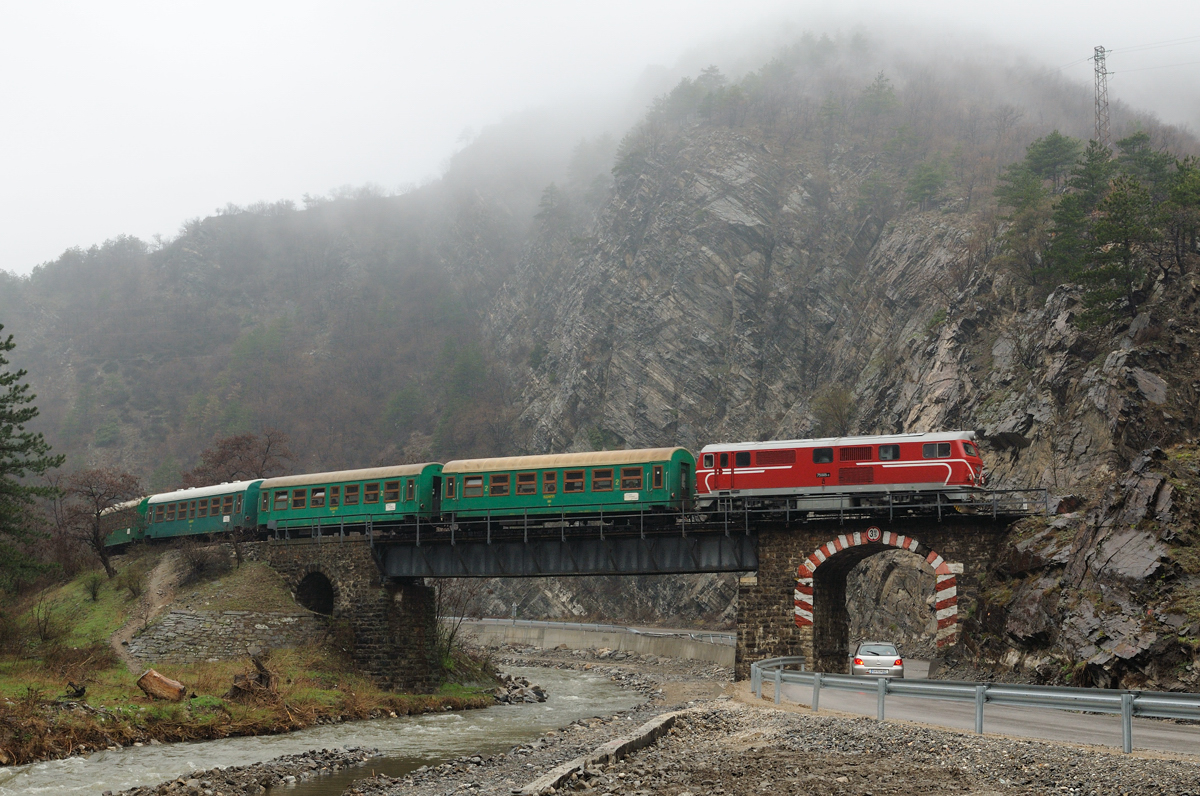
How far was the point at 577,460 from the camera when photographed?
125ft

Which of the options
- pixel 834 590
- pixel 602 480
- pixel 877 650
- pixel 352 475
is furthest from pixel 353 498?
pixel 877 650

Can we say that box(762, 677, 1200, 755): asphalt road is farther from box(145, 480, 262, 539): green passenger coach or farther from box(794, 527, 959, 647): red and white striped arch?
box(145, 480, 262, 539): green passenger coach

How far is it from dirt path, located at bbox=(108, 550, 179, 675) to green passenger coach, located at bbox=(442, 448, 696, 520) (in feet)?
45.5

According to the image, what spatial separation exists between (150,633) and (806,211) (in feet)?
234

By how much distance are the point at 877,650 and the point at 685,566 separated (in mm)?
8038

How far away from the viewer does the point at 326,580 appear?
46.1 m

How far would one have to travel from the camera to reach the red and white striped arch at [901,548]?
31688mm

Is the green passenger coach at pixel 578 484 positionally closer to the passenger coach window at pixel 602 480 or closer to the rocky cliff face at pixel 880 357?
the passenger coach window at pixel 602 480

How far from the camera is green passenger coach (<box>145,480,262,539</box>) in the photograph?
4709 centimetres

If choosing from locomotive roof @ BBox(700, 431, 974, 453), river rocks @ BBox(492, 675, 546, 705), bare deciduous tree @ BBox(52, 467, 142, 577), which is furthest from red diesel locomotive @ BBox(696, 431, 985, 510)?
bare deciduous tree @ BBox(52, 467, 142, 577)

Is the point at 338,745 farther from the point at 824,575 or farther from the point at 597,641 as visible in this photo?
the point at 597,641

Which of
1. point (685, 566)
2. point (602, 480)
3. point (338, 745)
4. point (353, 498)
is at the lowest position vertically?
point (338, 745)

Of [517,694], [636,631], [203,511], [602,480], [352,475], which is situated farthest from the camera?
[636,631]

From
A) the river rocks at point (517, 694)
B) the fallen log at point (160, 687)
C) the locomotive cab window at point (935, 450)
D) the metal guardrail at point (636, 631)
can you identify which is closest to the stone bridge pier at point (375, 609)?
the river rocks at point (517, 694)
